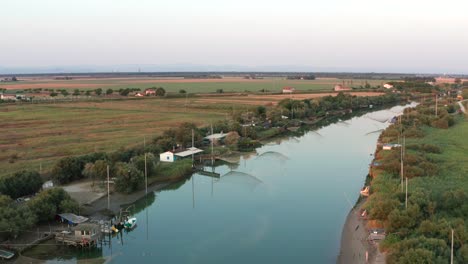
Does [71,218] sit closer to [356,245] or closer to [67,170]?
[67,170]

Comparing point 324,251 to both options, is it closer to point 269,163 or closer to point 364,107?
point 269,163

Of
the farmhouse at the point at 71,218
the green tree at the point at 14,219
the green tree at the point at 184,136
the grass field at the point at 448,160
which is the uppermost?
the green tree at the point at 184,136

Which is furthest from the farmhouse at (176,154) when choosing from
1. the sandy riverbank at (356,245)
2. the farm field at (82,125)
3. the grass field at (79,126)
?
the sandy riverbank at (356,245)

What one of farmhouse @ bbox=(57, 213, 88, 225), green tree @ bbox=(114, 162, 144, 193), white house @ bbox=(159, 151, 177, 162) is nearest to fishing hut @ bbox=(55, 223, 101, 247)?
farmhouse @ bbox=(57, 213, 88, 225)

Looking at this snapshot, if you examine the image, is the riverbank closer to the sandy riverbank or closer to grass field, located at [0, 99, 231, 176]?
the sandy riverbank

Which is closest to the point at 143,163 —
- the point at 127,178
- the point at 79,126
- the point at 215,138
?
the point at 127,178

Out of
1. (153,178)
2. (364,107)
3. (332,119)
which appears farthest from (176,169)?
(364,107)

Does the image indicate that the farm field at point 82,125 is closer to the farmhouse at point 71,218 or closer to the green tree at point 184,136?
the green tree at point 184,136
